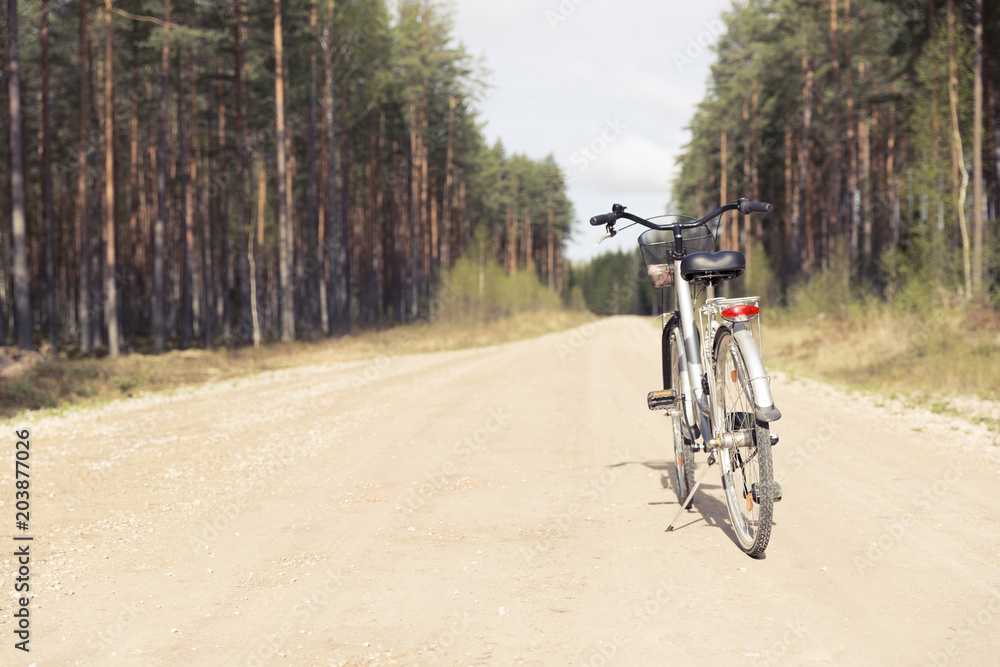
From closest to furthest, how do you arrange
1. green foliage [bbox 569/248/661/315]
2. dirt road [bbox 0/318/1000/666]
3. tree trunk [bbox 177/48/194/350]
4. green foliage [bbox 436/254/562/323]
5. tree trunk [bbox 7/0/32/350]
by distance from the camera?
1. dirt road [bbox 0/318/1000/666]
2. tree trunk [bbox 7/0/32/350]
3. tree trunk [bbox 177/48/194/350]
4. green foliage [bbox 436/254/562/323]
5. green foliage [bbox 569/248/661/315]

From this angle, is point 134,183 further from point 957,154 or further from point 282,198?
point 957,154

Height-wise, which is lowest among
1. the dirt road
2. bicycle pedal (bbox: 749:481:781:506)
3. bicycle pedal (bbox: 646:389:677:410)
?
the dirt road

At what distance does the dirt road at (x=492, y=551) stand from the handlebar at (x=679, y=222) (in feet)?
6.75

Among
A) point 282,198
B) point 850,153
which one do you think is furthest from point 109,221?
point 850,153

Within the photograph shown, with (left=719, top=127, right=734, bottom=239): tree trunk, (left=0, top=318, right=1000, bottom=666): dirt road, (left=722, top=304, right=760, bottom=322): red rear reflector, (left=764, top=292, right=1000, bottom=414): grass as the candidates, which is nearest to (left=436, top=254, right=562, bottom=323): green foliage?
(left=719, top=127, right=734, bottom=239): tree trunk

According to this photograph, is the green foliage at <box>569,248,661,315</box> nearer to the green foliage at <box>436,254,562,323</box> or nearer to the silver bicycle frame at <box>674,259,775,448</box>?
the green foliage at <box>436,254,562,323</box>

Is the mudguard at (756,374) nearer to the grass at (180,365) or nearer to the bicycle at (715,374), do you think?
the bicycle at (715,374)

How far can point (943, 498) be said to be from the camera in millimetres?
4949

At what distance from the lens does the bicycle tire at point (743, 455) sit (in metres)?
3.49

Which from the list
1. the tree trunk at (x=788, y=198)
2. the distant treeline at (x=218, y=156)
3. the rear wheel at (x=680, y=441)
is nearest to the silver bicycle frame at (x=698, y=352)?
A: the rear wheel at (x=680, y=441)

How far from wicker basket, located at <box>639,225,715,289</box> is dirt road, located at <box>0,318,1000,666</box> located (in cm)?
172

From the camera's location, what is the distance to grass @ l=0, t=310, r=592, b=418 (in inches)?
471

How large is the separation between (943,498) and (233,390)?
39.8ft

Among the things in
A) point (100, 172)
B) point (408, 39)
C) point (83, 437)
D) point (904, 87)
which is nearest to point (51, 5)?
point (100, 172)
